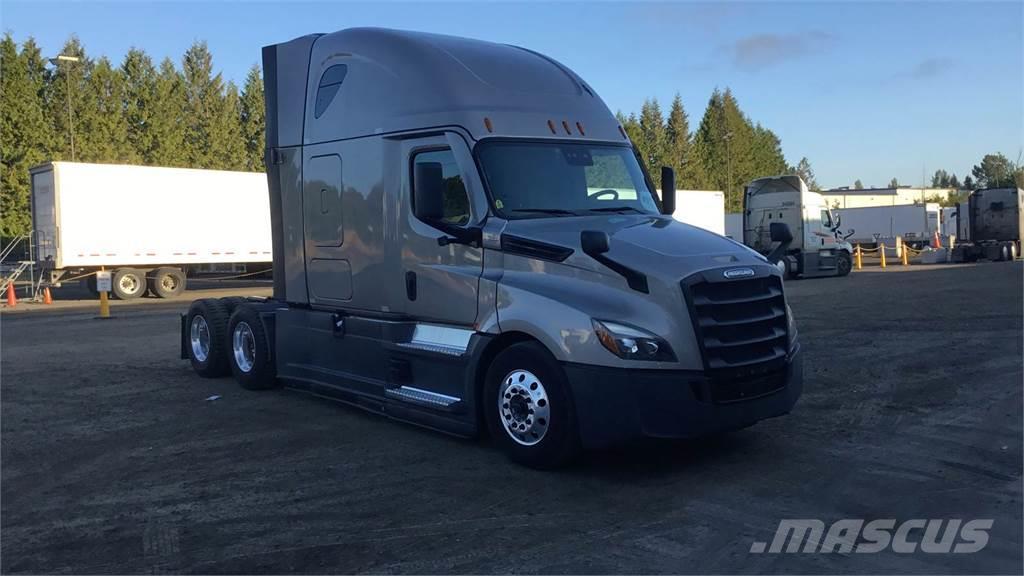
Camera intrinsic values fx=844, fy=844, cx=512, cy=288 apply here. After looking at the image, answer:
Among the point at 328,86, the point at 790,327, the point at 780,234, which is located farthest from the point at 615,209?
the point at 328,86

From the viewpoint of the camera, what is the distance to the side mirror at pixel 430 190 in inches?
274

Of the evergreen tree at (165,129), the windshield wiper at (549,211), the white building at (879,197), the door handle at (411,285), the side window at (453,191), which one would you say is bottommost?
the door handle at (411,285)

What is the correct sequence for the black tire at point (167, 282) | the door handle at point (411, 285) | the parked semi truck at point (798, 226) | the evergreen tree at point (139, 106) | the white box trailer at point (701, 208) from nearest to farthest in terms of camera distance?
the door handle at point (411, 285) < the black tire at point (167, 282) < the parked semi truck at point (798, 226) < the white box trailer at point (701, 208) < the evergreen tree at point (139, 106)

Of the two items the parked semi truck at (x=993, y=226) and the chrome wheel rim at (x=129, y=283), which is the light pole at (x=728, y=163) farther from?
the chrome wheel rim at (x=129, y=283)

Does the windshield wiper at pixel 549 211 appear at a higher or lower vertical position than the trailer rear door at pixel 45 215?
lower

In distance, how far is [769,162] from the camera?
83500mm

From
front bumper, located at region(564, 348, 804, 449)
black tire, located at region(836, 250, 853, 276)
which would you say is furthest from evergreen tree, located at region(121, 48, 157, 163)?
front bumper, located at region(564, 348, 804, 449)

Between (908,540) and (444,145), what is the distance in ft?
15.1

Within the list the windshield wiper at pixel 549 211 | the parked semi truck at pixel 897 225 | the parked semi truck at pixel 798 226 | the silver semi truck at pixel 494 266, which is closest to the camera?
the silver semi truck at pixel 494 266

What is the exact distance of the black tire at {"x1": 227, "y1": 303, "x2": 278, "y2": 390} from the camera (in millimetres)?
9727

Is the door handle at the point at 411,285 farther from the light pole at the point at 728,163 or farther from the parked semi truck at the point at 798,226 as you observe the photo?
the light pole at the point at 728,163

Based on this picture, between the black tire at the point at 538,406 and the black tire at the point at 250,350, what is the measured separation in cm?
394

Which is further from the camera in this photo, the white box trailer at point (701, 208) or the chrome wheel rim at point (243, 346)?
the white box trailer at point (701, 208)

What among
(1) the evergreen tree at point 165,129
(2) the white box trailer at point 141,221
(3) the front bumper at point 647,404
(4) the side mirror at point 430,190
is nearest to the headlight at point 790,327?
(3) the front bumper at point 647,404
